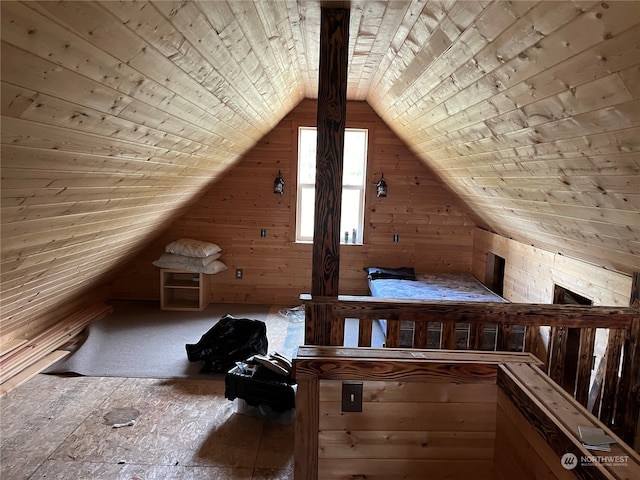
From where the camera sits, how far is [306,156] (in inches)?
216

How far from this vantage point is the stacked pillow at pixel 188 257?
508 centimetres

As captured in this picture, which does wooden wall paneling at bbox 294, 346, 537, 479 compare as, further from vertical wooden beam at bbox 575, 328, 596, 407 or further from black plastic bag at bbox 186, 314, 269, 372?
black plastic bag at bbox 186, 314, 269, 372

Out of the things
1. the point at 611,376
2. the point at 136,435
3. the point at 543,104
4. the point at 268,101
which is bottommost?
the point at 136,435

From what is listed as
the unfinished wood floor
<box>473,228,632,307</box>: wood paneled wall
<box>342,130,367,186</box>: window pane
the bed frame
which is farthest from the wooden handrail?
<box>342,130,367,186</box>: window pane

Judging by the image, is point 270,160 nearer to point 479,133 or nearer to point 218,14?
point 479,133

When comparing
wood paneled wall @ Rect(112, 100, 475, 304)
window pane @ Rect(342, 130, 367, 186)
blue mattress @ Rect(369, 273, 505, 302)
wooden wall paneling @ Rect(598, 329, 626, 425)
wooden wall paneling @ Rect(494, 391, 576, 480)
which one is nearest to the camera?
wooden wall paneling @ Rect(494, 391, 576, 480)

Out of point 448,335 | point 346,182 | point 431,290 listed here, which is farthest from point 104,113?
point 346,182

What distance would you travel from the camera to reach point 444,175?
175 inches

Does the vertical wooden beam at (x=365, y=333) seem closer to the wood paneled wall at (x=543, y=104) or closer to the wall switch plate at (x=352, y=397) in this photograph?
the wall switch plate at (x=352, y=397)

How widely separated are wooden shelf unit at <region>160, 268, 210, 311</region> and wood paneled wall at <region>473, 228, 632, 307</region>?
345cm

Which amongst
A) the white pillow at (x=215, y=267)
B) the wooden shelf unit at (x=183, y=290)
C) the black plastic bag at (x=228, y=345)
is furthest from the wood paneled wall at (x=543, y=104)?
the wooden shelf unit at (x=183, y=290)

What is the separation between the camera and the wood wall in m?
1.87

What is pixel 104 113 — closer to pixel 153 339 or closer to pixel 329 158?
pixel 329 158

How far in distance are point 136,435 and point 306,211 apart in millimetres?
3453
